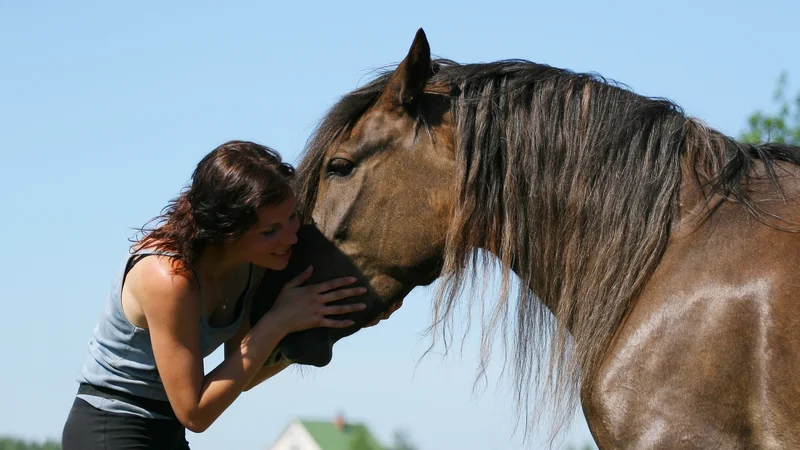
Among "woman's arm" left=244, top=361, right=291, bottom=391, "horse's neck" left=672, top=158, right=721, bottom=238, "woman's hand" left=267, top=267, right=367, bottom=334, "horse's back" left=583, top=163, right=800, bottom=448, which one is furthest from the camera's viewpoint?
"woman's arm" left=244, top=361, right=291, bottom=391

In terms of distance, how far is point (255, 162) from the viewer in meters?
3.86

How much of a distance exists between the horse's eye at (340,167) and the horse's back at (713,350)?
138cm

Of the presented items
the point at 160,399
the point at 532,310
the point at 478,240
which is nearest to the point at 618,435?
the point at 532,310

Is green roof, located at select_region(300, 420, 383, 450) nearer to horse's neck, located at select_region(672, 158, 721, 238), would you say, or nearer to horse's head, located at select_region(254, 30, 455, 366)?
horse's head, located at select_region(254, 30, 455, 366)

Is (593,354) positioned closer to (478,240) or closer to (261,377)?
(478,240)

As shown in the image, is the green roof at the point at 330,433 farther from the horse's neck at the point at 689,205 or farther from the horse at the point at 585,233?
the horse's neck at the point at 689,205

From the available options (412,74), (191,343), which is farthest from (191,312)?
(412,74)

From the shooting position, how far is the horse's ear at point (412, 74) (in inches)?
158

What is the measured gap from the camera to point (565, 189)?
3.78m

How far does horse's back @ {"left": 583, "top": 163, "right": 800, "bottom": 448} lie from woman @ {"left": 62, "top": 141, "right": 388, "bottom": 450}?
128 cm

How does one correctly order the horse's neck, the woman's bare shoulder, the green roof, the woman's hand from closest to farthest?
the horse's neck < the woman's bare shoulder < the woman's hand < the green roof

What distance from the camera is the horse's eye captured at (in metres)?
4.11

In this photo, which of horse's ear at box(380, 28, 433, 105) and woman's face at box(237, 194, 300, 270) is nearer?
woman's face at box(237, 194, 300, 270)

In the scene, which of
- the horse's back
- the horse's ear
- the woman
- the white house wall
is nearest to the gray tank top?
the woman
